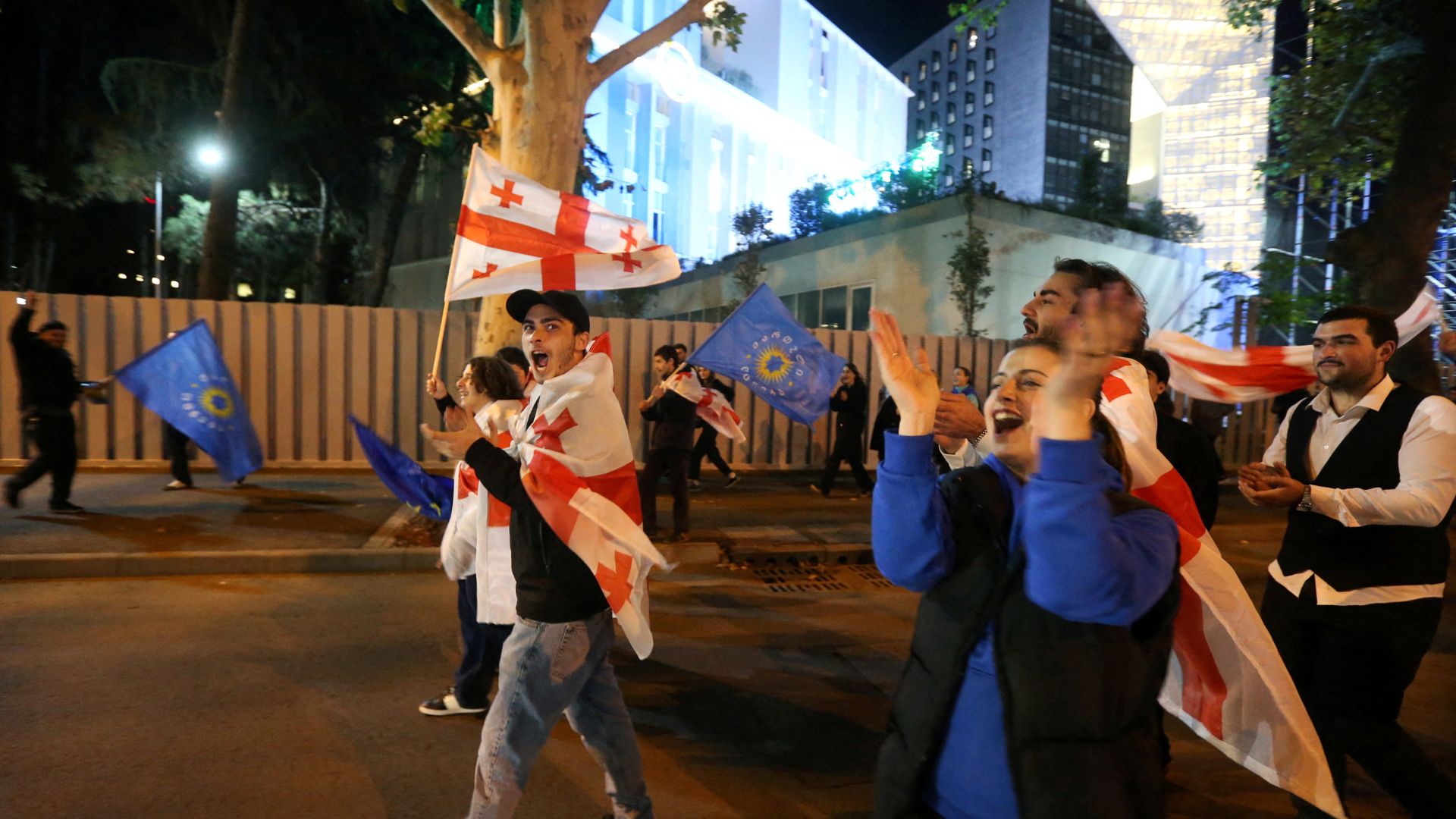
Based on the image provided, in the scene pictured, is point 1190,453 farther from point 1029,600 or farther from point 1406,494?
point 1029,600

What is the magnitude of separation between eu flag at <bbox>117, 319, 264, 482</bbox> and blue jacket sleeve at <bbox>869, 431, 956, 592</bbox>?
7881 mm

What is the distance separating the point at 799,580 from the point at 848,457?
4123mm

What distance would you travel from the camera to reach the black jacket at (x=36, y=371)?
8172 millimetres

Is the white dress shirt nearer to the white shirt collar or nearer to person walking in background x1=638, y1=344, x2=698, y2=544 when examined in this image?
the white shirt collar

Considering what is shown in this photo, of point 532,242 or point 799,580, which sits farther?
point 799,580

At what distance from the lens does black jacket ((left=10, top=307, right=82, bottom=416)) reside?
8.17 m

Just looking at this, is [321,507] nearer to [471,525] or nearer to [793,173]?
[471,525]

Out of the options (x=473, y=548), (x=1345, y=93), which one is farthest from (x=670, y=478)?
(x=1345, y=93)

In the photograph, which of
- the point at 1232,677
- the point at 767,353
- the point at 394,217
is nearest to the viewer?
the point at 1232,677

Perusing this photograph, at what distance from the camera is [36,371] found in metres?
8.20

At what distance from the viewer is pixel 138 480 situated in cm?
1027

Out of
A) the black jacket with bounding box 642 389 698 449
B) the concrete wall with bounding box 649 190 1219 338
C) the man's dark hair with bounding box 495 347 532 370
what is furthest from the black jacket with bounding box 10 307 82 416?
the concrete wall with bounding box 649 190 1219 338

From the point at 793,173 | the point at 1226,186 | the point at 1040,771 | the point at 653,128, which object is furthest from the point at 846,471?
the point at 793,173

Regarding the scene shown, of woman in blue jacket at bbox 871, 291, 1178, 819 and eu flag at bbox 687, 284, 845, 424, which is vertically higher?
eu flag at bbox 687, 284, 845, 424
